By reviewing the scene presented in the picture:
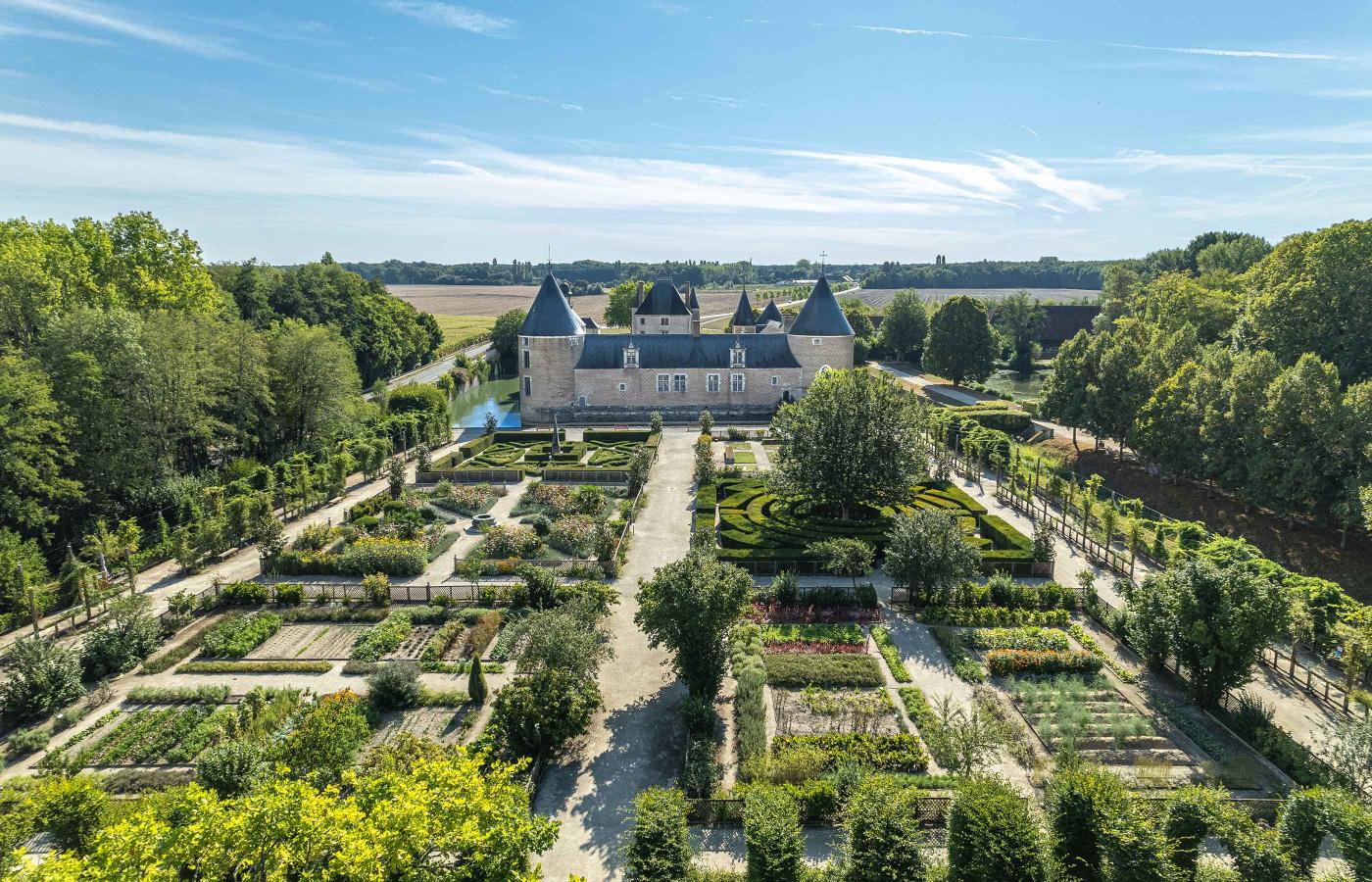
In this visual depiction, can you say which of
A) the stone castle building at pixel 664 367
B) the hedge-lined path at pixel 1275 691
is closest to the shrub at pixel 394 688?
the hedge-lined path at pixel 1275 691

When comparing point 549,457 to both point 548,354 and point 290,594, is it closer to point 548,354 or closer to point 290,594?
point 548,354

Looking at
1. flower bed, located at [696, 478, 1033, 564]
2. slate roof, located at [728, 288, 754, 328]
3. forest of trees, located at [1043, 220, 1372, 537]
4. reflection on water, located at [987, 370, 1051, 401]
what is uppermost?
slate roof, located at [728, 288, 754, 328]

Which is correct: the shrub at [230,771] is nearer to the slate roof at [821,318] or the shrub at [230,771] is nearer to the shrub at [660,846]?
the shrub at [660,846]

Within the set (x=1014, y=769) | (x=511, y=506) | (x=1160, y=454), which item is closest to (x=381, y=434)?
(x=511, y=506)

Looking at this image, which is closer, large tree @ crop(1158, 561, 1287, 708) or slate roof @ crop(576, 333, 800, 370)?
large tree @ crop(1158, 561, 1287, 708)

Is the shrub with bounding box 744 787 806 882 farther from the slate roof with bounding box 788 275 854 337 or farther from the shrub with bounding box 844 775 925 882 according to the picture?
the slate roof with bounding box 788 275 854 337

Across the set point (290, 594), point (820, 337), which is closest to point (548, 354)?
point (820, 337)

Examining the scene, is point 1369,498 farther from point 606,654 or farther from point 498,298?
point 498,298

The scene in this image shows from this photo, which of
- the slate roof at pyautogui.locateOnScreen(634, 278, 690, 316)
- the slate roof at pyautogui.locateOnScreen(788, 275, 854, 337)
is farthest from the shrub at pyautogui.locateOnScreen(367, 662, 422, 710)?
the slate roof at pyautogui.locateOnScreen(634, 278, 690, 316)
